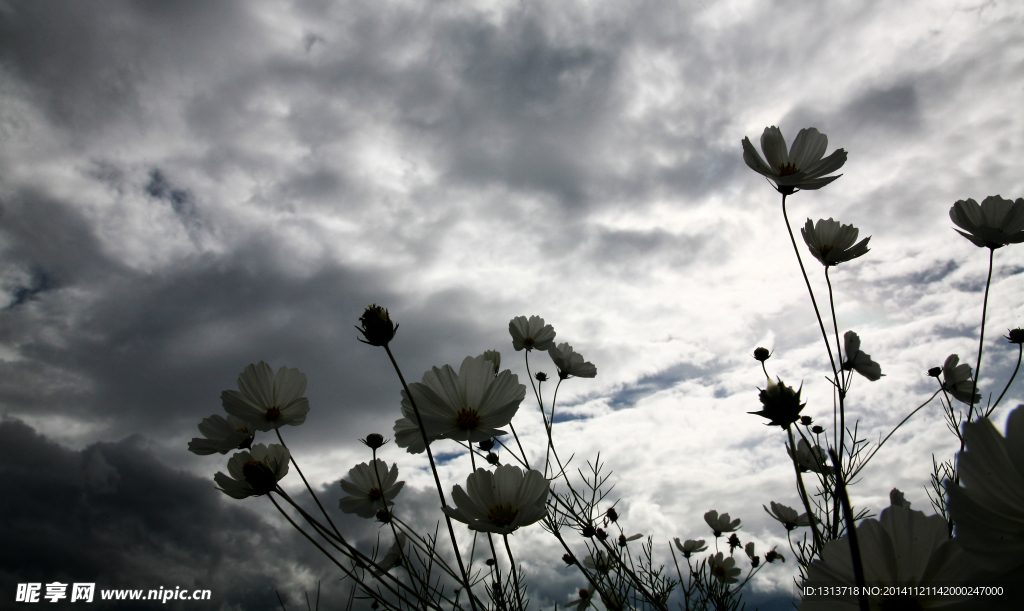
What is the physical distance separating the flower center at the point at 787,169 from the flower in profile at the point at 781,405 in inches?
37.2

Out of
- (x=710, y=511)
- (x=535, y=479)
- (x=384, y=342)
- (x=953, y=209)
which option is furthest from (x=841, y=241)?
(x=710, y=511)

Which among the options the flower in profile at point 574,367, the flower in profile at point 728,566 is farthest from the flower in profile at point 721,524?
the flower in profile at point 574,367

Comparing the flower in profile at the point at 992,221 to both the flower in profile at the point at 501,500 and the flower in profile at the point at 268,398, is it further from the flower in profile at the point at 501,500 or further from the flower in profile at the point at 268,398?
the flower in profile at the point at 268,398

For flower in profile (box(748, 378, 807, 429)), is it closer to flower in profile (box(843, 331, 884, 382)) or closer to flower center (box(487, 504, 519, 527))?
flower center (box(487, 504, 519, 527))

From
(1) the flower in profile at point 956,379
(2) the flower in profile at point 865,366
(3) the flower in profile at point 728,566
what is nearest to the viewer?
(2) the flower in profile at point 865,366

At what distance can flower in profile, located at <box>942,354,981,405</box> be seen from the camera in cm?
201

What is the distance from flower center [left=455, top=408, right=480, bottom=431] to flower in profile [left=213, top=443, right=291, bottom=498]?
44 centimetres

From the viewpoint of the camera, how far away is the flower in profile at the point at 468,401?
114 cm

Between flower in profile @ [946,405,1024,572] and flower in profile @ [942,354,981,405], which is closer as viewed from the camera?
flower in profile @ [946,405,1024,572]

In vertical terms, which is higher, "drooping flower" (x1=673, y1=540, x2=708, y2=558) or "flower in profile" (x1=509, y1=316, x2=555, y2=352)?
"flower in profile" (x1=509, y1=316, x2=555, y2=352)

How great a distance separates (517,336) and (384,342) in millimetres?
1605

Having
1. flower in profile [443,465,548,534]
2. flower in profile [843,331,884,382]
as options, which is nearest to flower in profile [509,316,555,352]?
flower in profile [843,331,884,382]

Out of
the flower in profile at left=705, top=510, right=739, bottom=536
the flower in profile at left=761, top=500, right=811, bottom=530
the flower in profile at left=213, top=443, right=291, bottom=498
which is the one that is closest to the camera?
the flower in profile at left=213, top=443, right=291, bottom=498

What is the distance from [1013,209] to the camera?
1516 mm
